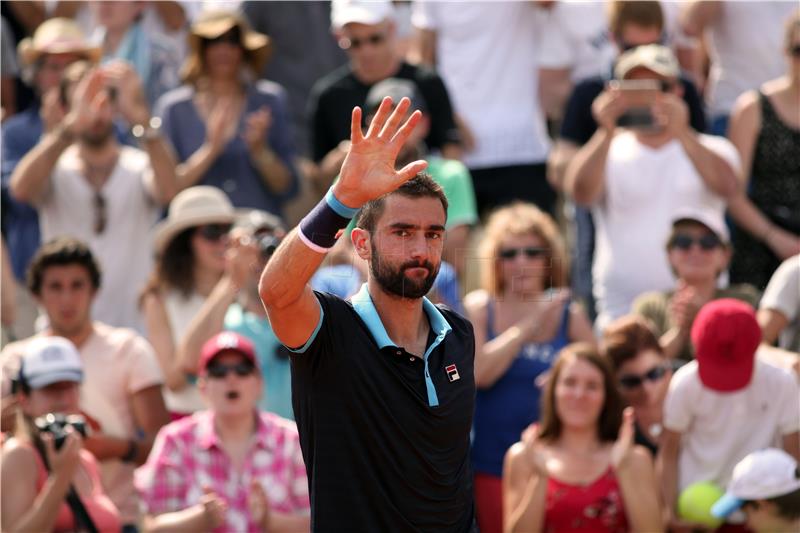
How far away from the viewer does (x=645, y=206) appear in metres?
8.96

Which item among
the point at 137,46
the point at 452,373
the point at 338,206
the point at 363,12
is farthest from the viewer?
the point at 137,46

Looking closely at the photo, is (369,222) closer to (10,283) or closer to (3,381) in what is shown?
(3,381)

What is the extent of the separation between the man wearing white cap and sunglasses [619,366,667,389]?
889 millimetres

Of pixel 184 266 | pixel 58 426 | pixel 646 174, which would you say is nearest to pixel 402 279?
pixel 58 426

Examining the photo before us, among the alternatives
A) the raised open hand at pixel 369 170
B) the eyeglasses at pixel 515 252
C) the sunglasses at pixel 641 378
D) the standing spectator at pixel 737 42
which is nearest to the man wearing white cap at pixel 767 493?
the sunglasses at pixel 641 378

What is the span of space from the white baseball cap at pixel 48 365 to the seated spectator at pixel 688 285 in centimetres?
305

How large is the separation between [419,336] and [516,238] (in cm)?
339

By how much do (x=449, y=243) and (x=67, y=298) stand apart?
2.23 m

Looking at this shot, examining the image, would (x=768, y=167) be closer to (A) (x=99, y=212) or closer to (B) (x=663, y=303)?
(B) (x=663, y=303)

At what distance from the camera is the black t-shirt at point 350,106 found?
32.2ft

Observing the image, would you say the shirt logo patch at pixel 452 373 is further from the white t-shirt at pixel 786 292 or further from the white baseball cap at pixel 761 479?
the white t-shirt at pixel 786 292

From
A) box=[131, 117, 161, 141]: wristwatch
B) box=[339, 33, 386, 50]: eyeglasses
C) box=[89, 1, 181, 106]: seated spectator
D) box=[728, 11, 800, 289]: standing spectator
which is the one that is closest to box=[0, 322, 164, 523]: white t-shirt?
box=[131, 117, 161, 141]: wristwatch

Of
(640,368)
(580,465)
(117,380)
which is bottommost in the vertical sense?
(580,465)

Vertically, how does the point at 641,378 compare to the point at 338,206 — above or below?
below
